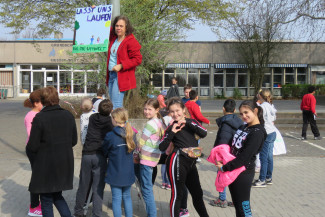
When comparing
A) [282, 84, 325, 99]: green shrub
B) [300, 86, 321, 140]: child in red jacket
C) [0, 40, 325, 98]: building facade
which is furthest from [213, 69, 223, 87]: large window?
[300, 86, 321, 140]: child in red jacket

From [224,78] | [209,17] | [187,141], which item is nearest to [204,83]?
[224,78]

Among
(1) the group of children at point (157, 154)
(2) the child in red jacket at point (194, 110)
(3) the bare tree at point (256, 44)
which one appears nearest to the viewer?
(1) the group of children at point (157, 154)

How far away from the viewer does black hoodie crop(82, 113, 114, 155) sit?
5.03m

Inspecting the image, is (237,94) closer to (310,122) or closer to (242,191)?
(310,122)

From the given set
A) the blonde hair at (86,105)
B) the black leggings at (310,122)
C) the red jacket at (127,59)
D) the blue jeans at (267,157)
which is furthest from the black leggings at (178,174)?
the black leggings at (310,122)

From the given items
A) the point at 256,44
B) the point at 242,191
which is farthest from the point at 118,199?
the point at 256,44

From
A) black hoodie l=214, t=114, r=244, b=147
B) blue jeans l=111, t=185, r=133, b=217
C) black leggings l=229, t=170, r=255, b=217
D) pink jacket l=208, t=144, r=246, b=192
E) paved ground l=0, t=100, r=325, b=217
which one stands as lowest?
paved ground l=0, t=100, r=325, b=217

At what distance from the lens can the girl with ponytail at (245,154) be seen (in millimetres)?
4094

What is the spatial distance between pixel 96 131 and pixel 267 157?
3575mm

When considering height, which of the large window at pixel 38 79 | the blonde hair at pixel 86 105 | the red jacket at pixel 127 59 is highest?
the large window at pixel 38 79

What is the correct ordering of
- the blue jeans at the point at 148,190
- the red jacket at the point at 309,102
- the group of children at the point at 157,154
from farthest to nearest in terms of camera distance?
the red jacket at the point at 309,102
the blue jeans at the point at 148,190
the group of children at the point at 157,154

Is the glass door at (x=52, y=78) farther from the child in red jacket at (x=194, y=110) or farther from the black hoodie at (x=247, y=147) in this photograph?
the black hoodie at (x=247, y=147)

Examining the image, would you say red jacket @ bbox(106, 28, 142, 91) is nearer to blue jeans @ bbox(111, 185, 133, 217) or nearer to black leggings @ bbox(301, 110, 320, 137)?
blue jeans @ bbox(111, 185, 133, 217)

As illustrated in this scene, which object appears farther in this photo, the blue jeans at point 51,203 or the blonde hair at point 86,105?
the blonde hair at point 86,105
